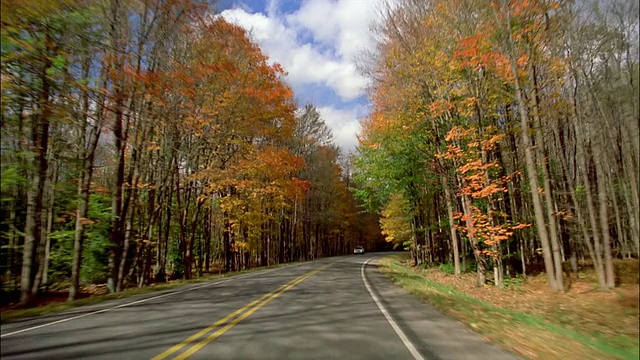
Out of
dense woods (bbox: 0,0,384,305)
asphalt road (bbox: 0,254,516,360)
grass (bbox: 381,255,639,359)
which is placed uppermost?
dense woods (bbox: 0,0,384,305)

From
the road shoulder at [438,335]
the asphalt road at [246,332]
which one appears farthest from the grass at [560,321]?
the asphalt road at [246,332]

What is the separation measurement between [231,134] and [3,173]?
11.4m

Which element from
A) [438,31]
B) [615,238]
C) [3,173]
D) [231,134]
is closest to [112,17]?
[3,173]

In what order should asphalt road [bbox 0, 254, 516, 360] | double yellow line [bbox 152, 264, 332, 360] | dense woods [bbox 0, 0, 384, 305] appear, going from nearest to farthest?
double yellow line [bbox 152, 264, 332, 360] → asphalt road [bbox 0, 254, 516, 360] → dense woods [bbox 0, 0, 384, 305]

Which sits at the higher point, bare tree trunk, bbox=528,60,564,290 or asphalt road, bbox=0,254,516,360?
bare tree trunk, bbox=528,60,564,290

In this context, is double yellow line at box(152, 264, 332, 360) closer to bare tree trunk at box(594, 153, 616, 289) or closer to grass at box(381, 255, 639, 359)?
grass at box(381, 255, 639, 359)

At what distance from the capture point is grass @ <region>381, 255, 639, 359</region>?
570cm

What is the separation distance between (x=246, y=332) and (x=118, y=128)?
10388 millimetres

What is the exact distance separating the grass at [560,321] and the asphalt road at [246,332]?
622 mm

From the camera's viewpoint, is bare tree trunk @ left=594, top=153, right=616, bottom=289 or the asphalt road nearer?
the asphalt road

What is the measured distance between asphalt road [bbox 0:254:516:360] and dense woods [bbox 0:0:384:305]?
3.90m

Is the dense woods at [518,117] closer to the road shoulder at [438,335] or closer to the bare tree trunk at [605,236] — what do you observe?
the bare tree trunk at [605,236]

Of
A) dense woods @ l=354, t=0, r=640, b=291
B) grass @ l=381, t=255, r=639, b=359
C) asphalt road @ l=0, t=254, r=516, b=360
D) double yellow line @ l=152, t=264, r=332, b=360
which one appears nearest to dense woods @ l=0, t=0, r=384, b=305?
asphalt road @ l=0, t=254, r=516, b=360

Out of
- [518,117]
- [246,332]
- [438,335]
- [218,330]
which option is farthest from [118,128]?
[518,117]
